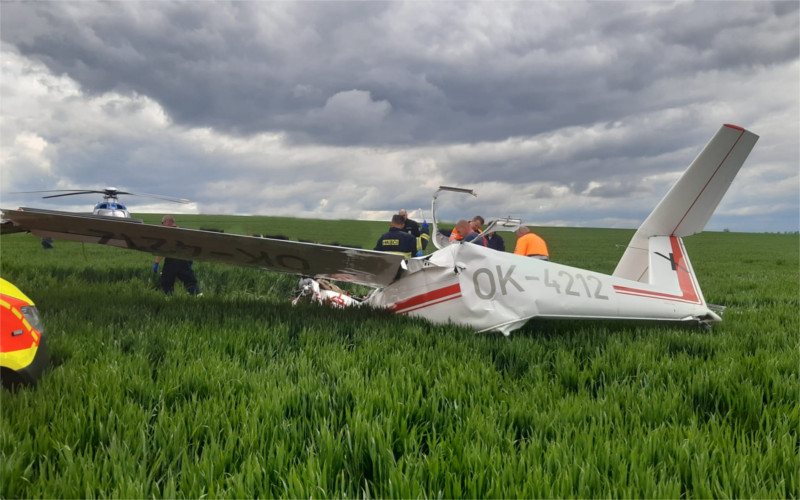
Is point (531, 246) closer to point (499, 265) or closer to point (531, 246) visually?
point (531, 246)

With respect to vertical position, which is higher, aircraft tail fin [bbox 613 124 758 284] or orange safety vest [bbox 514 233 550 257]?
aircraft tail fin [bbox 613 124 758 284]

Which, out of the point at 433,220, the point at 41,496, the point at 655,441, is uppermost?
the point at 433,220

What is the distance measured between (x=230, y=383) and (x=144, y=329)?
2276mm

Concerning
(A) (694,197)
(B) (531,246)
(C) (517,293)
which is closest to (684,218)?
(A) (694,197)

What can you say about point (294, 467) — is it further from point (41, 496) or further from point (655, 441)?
point (655, 441)

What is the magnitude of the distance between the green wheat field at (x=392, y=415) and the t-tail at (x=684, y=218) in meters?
1.29

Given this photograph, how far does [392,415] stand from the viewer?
9.09ft

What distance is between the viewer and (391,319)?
20.1 ft

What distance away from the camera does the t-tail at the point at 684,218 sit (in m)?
5.85

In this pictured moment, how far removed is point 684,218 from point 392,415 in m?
5.81

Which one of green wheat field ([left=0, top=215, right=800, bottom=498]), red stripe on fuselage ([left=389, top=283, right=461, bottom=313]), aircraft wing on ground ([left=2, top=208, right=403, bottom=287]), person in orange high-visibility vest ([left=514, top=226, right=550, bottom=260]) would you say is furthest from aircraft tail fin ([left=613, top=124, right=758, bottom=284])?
person in orange high-visibility vest ([left=514, top=226, right=550, bottom=260])

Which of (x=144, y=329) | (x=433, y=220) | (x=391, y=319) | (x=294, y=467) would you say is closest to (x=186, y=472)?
(x=294, y=467)

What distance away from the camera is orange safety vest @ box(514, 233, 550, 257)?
11.2 metres

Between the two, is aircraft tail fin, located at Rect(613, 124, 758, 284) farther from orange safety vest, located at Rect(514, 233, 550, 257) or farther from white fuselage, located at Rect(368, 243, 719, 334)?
orange safety vest, located at Rect(514, 233, 550, 257)
